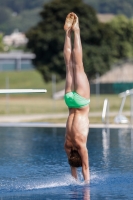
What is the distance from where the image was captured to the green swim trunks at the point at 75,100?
43.4ft

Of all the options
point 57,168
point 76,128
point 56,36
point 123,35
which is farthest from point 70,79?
point 123,35

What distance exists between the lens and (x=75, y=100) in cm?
1327

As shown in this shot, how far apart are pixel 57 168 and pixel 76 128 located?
→ 2840mm

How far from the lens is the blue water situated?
1289 centimetres

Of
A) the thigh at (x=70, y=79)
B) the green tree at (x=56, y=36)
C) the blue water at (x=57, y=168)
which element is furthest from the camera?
the green tree at (x=56, y=36)

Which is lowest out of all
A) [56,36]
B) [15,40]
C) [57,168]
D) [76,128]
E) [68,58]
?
[15,40]

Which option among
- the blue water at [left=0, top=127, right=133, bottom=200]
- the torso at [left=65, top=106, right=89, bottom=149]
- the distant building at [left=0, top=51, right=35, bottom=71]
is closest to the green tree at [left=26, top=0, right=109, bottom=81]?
the blue water at [left=0, top=127, right=133, bottom=200]

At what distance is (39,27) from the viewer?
69438mm

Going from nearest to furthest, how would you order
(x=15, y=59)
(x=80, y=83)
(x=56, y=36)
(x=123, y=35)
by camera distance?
(x=80, y=83), (x=56, y=36), (x=123, y=35), (x=15, y=59)

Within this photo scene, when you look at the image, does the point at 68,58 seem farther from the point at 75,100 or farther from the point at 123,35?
the point at 123,35

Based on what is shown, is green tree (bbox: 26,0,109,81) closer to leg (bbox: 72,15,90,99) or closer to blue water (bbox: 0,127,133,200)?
blue water (bbox: 0,127,133,200)

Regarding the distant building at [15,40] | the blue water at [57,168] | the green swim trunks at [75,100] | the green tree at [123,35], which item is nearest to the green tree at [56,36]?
the green tree at [123,35]

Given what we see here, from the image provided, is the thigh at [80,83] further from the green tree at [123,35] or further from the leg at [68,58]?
the green tree at [123,35]

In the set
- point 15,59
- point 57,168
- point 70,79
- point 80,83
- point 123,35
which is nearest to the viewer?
point 80,83
